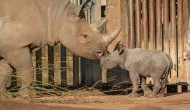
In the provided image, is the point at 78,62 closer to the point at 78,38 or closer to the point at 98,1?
the point at 98,1

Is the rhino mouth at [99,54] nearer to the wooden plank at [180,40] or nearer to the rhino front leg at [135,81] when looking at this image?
the rhino front leg at [135,81]

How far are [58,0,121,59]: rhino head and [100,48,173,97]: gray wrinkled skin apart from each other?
0.96 feet

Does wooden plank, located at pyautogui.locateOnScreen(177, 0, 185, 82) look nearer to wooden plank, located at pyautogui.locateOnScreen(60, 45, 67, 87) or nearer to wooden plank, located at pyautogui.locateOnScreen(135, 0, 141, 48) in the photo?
wooden plank, located at pyautogui.locateOnScreen(135, 0, 141, 48)

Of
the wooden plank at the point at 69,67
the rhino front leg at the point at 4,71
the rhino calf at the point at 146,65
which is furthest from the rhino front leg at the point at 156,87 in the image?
the wooden plank at the point at 69,67

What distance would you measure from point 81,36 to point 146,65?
2.90 feet

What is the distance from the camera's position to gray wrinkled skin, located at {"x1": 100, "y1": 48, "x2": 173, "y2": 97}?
7141 millimetres

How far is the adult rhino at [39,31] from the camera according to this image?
6.70 m

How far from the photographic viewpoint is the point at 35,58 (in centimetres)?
883

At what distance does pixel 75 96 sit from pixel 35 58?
10.3ft

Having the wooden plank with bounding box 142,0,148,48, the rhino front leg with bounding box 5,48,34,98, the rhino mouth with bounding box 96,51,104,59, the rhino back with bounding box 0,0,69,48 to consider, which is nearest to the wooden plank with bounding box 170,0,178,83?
the wooden plank with bounding box 142,0,148,48

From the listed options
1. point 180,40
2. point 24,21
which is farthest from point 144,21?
point 24,21

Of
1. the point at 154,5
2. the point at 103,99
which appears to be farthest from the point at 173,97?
the point at 154,5

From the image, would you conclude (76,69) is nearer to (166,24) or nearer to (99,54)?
(166,24)

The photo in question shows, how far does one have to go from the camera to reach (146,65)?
282 inches
